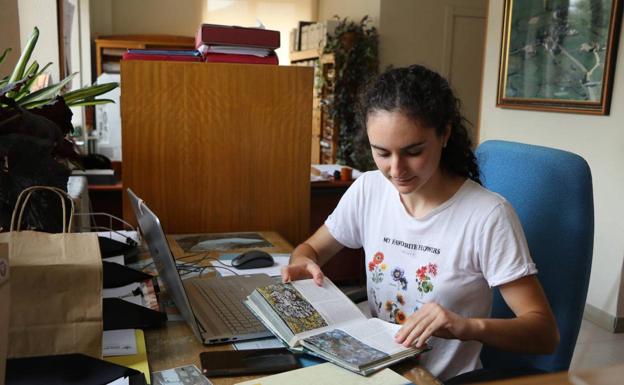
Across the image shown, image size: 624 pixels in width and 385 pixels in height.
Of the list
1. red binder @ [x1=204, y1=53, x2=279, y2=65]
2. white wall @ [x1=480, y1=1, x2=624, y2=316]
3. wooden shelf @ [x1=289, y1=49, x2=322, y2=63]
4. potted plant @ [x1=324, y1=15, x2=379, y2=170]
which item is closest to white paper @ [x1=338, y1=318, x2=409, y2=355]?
red binder @ [x1=204, y1=53, x2=279, y2=65]

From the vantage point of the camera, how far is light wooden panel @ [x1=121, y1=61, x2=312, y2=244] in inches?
71.4

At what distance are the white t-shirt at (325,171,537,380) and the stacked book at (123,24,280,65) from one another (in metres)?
0.73

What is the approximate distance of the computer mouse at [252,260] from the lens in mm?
1591

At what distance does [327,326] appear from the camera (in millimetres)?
1118

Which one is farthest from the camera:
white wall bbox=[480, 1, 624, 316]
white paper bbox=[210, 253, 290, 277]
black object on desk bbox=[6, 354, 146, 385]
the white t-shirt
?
white wall bbox=[480, 1, 624, 316]

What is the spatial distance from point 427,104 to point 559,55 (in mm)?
2323

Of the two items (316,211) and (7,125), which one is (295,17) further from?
(7,125)

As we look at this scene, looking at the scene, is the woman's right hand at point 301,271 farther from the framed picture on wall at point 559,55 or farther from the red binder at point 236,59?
the framed picture on wall at point 559,55

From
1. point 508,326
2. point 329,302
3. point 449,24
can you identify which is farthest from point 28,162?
point 449,24

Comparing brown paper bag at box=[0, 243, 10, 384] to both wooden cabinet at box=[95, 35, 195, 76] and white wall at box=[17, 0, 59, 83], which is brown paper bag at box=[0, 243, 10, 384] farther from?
wooden cabinet at box=[95, 35, 195, 76]

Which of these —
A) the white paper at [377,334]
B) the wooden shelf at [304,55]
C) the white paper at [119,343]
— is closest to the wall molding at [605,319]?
the white paper at [377,334]

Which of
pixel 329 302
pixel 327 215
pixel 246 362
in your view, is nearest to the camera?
pixel 246 362

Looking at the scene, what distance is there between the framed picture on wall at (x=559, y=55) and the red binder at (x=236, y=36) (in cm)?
186

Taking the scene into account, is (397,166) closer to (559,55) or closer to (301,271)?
(301,271)
